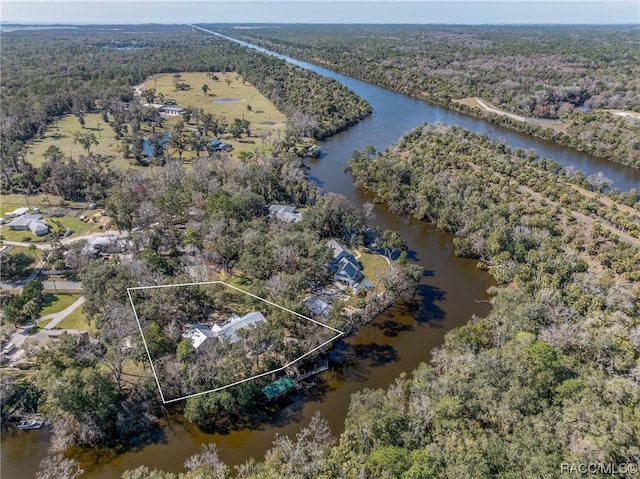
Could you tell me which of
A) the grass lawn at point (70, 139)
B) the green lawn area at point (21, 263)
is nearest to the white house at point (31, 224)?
the green lawn area at point (21, 263)

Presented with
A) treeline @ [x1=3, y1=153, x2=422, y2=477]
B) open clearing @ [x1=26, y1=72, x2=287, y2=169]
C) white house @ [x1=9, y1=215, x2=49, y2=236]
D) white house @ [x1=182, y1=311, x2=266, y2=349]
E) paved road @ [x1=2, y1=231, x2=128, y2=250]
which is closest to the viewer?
treeline @ [x1=3, y1=153, x2=422, y2=477]

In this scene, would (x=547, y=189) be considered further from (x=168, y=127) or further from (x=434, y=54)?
(x=434, y=54)

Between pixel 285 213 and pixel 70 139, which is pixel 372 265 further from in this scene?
pixel 70 139

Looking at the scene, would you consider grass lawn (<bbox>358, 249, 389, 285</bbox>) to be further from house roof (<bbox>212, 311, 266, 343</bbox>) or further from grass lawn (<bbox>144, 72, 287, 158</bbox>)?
grass lawn (<bbox>144, 72, 287, 158</bbox>)

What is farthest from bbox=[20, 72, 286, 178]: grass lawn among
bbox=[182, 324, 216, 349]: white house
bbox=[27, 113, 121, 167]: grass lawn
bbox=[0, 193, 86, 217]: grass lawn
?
bbox=[182, 324, 216, 349]: white house

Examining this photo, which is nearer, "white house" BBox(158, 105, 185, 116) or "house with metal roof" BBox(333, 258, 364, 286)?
"house with metal roof" BBox(333, 258, 364, 286)

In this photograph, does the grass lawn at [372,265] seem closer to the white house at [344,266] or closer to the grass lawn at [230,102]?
the white house at [344,266]

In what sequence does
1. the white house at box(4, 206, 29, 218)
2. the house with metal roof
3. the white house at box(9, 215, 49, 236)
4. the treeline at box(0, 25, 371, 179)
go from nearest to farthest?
1. the house with metal roof
2. the white house at box(9, 215, 49, 236)
3. the white house at box(4, 206, 29, 218)
4. the treeline at box(0, 25, 371, 179)
